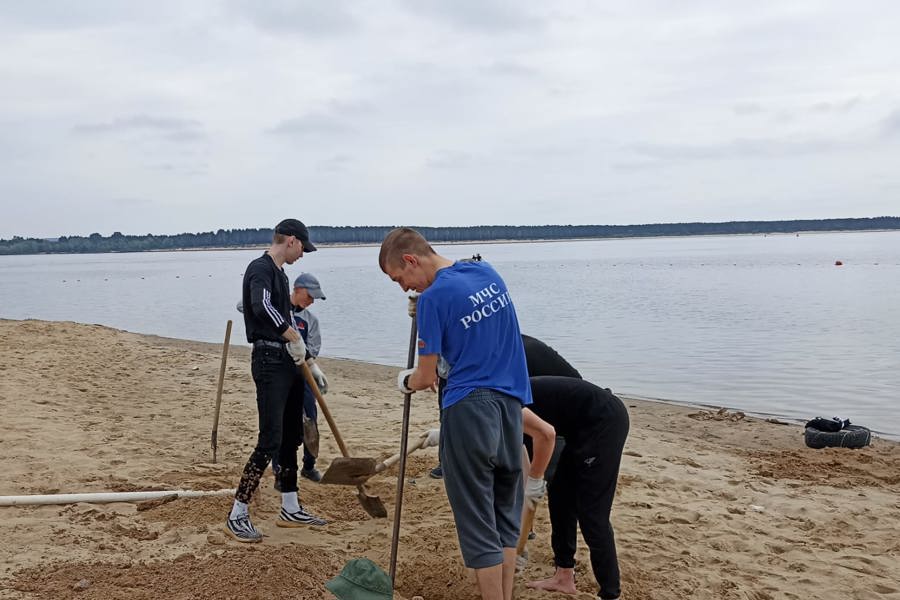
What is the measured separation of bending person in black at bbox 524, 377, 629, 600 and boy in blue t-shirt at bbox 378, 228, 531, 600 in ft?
1.42

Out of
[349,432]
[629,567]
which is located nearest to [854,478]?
[629,567]

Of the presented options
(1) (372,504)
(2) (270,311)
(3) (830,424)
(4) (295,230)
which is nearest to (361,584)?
(2) (270,311)

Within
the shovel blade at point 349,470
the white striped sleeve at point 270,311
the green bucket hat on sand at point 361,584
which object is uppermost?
the white striped sleeve at point 270,311

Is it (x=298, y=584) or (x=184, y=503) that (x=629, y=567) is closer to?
(x=298, y=584)

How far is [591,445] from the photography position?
12.1 feet

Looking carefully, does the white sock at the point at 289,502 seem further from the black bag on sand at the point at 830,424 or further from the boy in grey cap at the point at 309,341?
the black bag on sand at the point at 830,424

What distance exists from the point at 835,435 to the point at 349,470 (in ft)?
19.1

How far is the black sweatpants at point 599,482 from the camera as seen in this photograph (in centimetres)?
369

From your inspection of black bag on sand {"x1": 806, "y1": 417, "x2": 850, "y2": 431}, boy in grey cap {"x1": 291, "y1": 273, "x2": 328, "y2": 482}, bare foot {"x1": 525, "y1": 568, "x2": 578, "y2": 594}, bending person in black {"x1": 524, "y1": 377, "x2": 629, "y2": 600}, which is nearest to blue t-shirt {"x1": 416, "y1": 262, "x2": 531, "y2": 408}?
bending person in black {"x1": 524, "y1": 377, "x2": 629, "y2": 600}

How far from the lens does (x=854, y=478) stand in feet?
22.5

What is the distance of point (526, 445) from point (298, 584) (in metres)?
1.39

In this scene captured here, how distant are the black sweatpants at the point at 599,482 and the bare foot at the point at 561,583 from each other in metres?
0.22

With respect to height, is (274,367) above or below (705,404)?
above

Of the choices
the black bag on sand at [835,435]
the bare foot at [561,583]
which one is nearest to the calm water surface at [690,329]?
the black bag on sand at [835,435]
